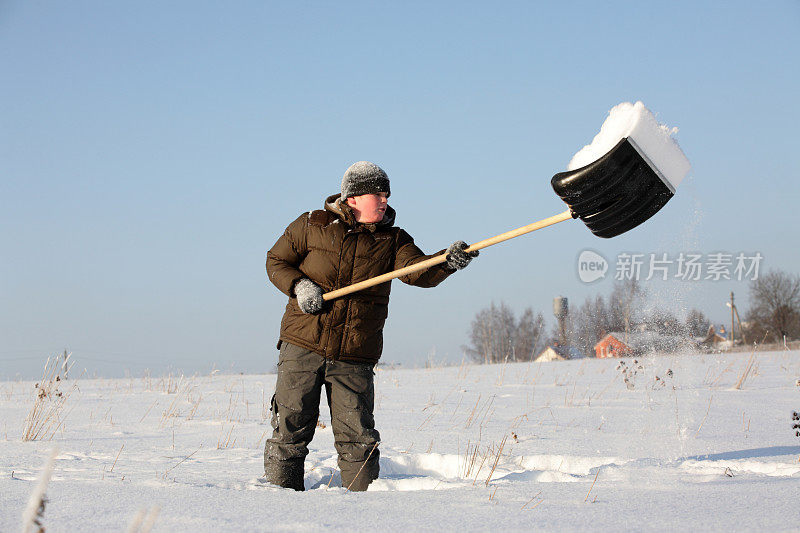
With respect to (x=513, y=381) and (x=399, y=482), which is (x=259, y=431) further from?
(x=513, y=381)

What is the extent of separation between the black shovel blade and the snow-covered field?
1202mm

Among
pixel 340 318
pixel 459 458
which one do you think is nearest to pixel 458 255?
pixel 340 318

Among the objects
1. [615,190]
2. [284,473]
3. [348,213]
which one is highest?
[615,190]

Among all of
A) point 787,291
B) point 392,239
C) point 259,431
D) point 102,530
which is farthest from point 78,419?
point 787,291

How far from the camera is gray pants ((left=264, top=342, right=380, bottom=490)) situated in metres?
3.24

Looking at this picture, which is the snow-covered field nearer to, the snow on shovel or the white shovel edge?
the snow on shovel

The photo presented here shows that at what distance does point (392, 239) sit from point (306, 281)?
514 millimetres

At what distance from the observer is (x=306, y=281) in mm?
3342

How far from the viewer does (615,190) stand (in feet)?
10.4

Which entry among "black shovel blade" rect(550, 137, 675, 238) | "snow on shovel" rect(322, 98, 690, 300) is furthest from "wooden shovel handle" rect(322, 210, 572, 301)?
"black shovel blade" rect(550, 137, 675, 238)

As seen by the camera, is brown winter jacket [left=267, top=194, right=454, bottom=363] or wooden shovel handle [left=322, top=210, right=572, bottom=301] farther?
brown winter jacket [left=267, top=194, right=454, bottom=363]

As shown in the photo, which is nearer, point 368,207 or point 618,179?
point 618,179

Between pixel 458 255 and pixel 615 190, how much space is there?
2.72 ft

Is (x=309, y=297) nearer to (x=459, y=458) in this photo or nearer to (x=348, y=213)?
(x=348, y=213)
